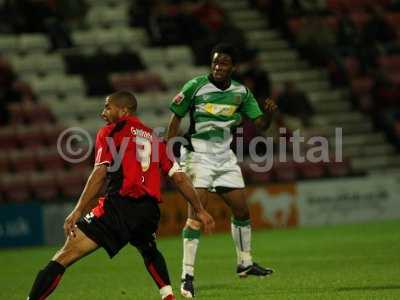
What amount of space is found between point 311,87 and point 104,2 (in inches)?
195

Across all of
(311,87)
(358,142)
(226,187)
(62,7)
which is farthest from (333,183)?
(226,187)

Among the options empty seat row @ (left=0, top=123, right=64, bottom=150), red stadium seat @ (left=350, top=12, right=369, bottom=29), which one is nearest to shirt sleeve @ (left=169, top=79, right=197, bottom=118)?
empty seat row @ (left=0, top=123, right=64, bottom=150)

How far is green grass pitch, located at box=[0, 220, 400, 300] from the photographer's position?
403 inches

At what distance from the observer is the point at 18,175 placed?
2048 centimetres

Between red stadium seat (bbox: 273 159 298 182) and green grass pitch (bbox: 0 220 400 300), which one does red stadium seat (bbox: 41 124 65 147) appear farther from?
red stadium seat (bbox: 273 159 298 182)

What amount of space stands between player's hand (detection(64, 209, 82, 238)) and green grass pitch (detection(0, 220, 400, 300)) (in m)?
1.94

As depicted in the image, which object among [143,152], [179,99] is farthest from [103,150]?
[179,99]

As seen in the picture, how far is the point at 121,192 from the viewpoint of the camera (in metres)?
8.52

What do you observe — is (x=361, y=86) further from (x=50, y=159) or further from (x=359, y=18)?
(x=50, y=159)

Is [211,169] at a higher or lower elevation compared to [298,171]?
higher

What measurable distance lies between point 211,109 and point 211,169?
0.61 meters

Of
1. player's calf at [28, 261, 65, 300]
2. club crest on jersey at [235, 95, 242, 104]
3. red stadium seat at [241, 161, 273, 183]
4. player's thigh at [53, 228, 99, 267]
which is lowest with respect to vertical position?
red stadium seat at [241, 161, 273, 183]

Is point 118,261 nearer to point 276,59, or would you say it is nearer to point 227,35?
point 227,35

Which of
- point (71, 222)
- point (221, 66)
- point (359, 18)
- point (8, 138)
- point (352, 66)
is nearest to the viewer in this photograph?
point (71, 222)
